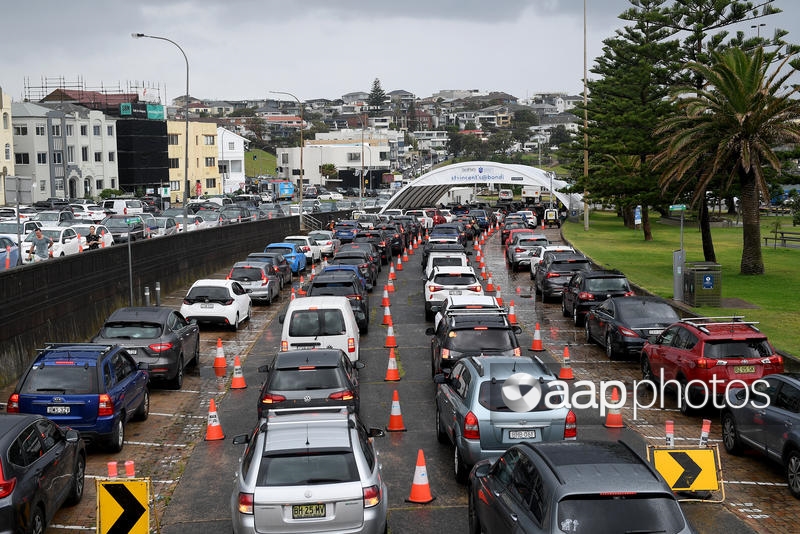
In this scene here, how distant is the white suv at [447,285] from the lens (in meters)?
26.9

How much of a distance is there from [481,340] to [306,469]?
7.97 metres

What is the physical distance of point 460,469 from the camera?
12.6 m

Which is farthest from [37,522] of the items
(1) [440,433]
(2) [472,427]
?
(1) [440,433]

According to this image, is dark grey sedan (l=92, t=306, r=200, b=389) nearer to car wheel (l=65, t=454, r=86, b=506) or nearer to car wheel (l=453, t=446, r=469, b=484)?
car wheel (l=65, t=454, r=86, b=506)

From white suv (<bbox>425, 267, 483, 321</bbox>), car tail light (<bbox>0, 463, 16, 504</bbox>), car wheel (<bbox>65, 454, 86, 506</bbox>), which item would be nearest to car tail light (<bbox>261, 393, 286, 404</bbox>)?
car wheel (<bbox>65, 454, 86, 506</bbox>)

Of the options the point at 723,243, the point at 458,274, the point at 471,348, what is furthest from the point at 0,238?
→ the point at 723,243

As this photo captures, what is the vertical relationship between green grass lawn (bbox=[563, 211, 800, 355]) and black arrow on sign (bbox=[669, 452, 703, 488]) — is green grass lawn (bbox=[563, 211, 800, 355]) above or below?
below

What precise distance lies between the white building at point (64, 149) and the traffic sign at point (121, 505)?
80.6 meters

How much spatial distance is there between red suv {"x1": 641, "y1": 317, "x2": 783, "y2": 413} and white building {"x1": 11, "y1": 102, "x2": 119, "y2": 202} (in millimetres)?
77556

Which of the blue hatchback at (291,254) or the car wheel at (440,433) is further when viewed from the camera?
the blue hatchback at (291,254)

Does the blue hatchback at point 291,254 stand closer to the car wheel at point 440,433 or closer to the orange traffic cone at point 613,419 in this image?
the orange traffic cone at point 613,419

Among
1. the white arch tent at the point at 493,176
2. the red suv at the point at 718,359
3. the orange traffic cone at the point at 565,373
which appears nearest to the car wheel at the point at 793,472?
the red suv at the point at 718,359

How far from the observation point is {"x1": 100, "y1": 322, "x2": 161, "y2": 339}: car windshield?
741 inches

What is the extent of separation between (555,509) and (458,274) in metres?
19.6
